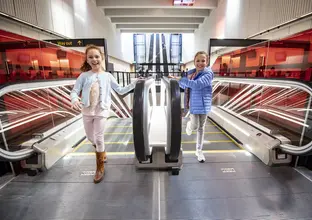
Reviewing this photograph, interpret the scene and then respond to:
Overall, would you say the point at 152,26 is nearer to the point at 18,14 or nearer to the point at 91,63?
the point at 18,14

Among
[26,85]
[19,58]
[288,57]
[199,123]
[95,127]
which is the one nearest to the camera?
[95,127]

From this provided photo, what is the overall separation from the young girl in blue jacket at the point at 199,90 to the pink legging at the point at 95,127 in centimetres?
114

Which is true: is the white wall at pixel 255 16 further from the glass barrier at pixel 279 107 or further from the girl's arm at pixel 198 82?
the girl's arm at pixel 198 82

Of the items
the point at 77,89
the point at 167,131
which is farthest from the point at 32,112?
the point at 167,131

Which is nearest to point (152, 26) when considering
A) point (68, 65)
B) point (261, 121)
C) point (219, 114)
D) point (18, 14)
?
point (68, 65)

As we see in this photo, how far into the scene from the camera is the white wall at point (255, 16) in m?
4.90

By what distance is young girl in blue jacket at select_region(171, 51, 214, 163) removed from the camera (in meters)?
2.05

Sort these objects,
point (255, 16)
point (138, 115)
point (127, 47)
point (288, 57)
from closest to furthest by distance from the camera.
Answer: point (138, 115) < point (288, 57) < point (255, 16) < point (127, 47)

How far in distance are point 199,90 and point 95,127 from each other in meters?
1.46

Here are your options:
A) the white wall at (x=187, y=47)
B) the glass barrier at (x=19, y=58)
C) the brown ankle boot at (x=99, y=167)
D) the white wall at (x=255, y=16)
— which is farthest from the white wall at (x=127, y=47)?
the brown ankle boot at (x=99, y=167)

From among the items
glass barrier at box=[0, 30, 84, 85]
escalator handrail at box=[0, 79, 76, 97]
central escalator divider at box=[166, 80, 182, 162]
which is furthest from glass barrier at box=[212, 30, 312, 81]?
glass barrier at box=[0, 30, 84, 85]

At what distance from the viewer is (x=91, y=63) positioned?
190 centimetres

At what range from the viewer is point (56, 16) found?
681 cm

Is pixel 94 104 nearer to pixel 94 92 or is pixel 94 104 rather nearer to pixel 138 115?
pixel 94 92
